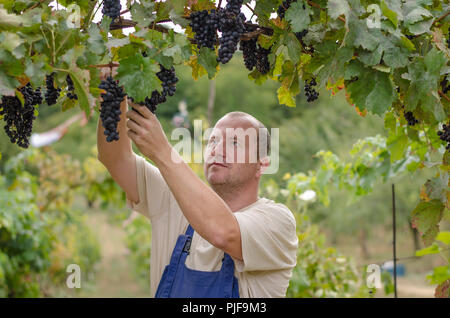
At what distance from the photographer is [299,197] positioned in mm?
4305

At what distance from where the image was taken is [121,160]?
2.25 meters

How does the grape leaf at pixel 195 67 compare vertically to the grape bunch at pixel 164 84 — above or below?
above

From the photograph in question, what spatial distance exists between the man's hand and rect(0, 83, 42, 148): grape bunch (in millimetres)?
283

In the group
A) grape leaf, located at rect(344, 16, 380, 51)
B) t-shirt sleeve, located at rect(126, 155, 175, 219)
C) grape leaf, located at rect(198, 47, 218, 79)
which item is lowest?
t-shirt sleeve, located at rect(126, 155, 175, 219)

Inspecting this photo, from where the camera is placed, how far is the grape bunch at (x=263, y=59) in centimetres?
185

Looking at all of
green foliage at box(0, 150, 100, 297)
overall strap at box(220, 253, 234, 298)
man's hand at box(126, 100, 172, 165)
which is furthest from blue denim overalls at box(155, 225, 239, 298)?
green foliage at box(0, 150, 100, 297)

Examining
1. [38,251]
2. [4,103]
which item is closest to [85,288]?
[38,251]

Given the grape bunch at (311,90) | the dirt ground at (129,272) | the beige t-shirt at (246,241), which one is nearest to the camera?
the grape bunch at (311,90)

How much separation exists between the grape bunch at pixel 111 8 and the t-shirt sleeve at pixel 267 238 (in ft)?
2.83

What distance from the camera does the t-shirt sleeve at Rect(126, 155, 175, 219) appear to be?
2336 millimetres

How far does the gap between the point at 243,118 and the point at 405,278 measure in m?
10.1

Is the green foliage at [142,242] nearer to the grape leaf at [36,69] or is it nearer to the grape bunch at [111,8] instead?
the grape bunch at [111,8]

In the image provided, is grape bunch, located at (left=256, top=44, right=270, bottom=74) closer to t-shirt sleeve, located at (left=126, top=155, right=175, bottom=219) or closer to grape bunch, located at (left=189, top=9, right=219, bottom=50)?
grape bunch, located at (left=189, top=9, right=219, bottom=50)

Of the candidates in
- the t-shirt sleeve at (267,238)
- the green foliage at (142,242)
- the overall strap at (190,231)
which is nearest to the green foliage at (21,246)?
the green foliage at (142,242)
